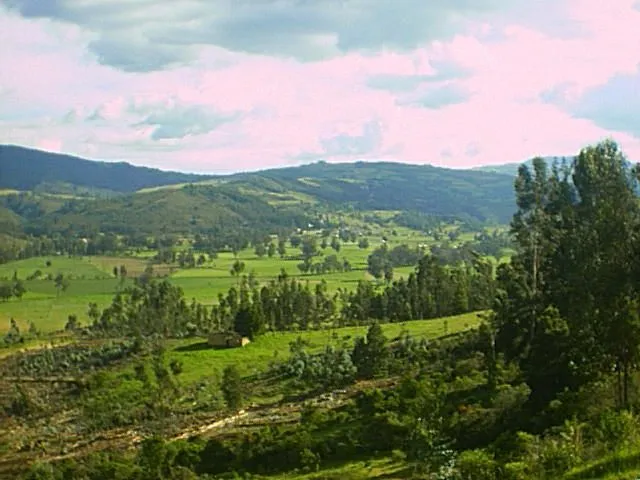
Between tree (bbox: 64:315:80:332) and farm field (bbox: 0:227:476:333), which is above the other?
farm field (bbox: 0:227:476:333)

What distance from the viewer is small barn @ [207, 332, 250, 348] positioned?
2584 inches

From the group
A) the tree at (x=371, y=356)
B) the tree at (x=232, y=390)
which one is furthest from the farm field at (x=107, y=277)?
the tree at (x=371, y=356)

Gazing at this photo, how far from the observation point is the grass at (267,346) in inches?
2307

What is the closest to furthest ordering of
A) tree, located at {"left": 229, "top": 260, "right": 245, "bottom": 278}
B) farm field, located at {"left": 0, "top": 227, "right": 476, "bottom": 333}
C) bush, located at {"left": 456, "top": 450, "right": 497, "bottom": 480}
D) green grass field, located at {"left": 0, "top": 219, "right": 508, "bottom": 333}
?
1. bush, located at {"left": 456, "top": 450, "right": 497, "bottom": 480}
2. farm field, located at {"left": 0, "top": 227, "right": 476, "bottom": 333}
3. green grass field, located at {"left": 0, "top": 219, "right": 508, "bottom": 333}
4. tree, located at {"left": 229, "top": 260, "right": 245, "bottom": 278}

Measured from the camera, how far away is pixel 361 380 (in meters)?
49.3

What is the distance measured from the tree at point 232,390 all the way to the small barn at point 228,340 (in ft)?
50.2

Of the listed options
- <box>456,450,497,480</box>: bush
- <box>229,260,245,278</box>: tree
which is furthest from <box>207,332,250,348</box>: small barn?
<box>456,450,497,480</box>: bush

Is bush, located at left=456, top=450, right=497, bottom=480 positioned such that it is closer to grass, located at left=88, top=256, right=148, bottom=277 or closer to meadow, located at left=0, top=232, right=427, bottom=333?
meadow, located at left=0, top=232, right=427, bottom=333

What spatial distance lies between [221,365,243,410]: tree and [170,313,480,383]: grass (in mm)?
6572

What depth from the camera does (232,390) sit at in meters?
47.3

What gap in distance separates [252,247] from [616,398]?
166000 mm

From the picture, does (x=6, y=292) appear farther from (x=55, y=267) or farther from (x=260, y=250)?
(x=260, y=250)

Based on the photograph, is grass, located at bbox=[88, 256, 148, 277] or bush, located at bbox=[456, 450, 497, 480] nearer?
bush, located at bbox=[456, 450, 497, 480]

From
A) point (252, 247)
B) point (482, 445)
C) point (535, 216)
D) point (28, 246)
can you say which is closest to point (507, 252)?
point (252, 247)
